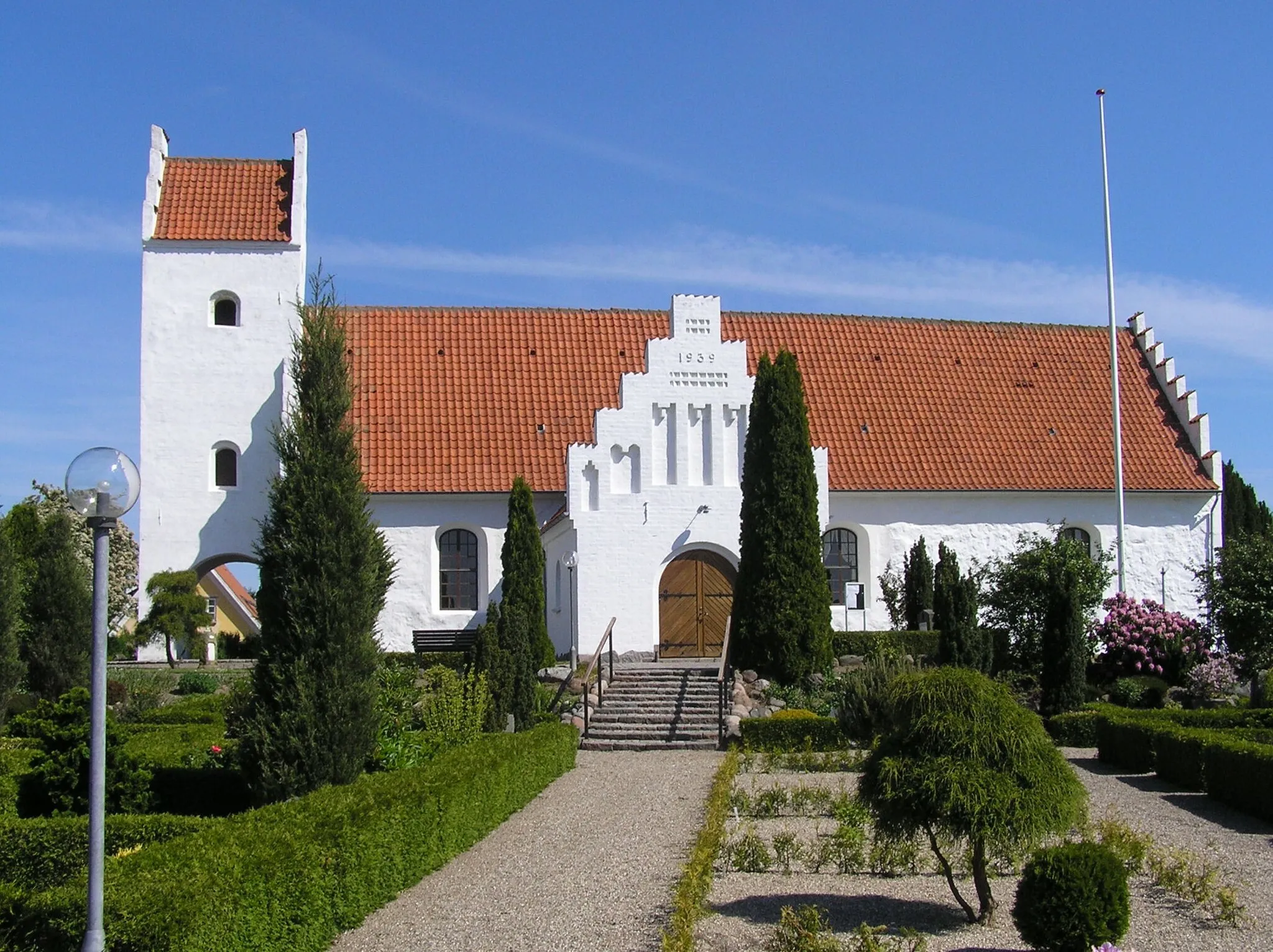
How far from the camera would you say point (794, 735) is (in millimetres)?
18734

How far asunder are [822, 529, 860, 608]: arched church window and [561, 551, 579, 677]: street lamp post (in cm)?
606

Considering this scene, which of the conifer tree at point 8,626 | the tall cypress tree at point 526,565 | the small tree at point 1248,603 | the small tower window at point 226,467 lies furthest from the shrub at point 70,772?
the small tree at point 1248,603

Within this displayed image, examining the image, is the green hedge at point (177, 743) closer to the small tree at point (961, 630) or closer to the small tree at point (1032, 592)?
the small tree at point (961, 630)

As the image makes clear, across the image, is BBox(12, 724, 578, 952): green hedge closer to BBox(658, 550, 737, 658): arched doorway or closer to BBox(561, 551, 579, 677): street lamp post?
BBox(561, 551, 579, 677): street lamp post

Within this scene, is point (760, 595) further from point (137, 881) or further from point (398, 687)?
point (137, 881)

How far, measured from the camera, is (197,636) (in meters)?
28.7

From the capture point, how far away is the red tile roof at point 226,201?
28609 millimetres

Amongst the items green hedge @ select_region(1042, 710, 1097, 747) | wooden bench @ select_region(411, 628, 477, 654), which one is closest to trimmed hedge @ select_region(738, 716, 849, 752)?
green hedge @ select_region(1042, 710, 1097, 747)

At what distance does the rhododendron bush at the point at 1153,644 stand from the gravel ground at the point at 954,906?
11.4 m

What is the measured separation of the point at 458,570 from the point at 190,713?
888cm

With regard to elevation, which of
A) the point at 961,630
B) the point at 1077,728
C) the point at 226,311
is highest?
the point at 226,311

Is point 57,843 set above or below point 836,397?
below

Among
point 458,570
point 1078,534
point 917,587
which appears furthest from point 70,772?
point 1078,534

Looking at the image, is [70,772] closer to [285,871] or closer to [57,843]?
[57,843]
